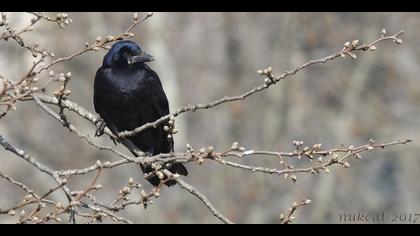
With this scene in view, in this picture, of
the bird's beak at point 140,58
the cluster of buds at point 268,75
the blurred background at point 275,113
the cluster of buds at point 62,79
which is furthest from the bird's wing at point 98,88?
the blurred background at point 275,113

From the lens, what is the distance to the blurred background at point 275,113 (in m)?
15.6

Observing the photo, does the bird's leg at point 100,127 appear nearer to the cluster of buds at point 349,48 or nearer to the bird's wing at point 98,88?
the bird's wing at point 98,88

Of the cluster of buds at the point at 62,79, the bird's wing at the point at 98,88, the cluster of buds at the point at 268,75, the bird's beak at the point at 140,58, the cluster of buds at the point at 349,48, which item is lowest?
the cluster of buds at the point at 62,79

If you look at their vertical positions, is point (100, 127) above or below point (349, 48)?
above

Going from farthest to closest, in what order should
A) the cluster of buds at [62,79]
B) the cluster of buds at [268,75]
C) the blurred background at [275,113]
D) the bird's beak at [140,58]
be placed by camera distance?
the blurred background at [275,113]
the bird's beak at [140,58]
the cluster of buds at [268,75]
the cluster of buds at [62,79]

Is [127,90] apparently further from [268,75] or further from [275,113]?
[275,113]

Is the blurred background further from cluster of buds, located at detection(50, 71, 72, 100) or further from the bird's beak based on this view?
cluster of buds, located at detection(50, 71, 72, 100)

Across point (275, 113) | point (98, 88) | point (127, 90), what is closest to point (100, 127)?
point (127, 90)

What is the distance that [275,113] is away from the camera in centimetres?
1625

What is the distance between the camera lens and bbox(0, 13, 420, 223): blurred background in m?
15.6

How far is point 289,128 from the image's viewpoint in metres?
16.2

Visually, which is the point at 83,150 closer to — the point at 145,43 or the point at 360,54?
the point at 145,43

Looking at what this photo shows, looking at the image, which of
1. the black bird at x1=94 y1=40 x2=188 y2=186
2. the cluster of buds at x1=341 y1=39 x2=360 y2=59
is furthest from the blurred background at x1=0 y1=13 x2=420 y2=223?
the cluster of buds at x1=341 y1=39 x2=360 y2=59

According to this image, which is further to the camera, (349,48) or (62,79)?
(349,48)
